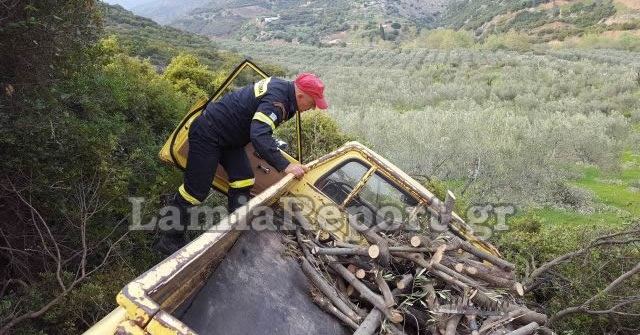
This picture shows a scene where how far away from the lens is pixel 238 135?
474 cm

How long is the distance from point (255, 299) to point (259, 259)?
0.47m

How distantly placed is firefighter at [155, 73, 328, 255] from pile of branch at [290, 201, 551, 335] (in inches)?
32.5

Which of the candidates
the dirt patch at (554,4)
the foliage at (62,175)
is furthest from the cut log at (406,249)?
the dirt patch at (554,4)

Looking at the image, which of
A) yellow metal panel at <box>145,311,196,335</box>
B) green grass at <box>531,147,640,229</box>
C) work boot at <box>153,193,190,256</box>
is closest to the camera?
yellow metal panel at <box>145,311,196,335</box>

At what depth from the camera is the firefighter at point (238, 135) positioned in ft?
14.3

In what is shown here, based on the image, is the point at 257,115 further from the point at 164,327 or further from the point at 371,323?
the point at 164,327

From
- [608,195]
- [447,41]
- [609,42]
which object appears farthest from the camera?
[447,41]

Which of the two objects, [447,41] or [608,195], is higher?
[608,195]

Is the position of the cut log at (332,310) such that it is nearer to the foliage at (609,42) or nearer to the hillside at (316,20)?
the foliage at (609,42)

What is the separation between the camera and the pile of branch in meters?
3.42

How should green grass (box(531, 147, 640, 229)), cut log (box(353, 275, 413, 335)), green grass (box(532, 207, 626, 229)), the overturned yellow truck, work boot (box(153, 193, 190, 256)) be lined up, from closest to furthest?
1. the overturned yellow truck
2. cut log (box(353, 275, 413, 335))
3. work boot (box(153, 193, 190, 256))
4. green grass (box(531, 147, 640, 229))
5. green grass (box(532, 207, 626, 229))

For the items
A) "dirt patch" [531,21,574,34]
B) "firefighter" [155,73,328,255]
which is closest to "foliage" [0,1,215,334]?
"firefighter" [155,73,328,255]

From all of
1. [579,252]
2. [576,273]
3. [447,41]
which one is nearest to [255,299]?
[579,252]

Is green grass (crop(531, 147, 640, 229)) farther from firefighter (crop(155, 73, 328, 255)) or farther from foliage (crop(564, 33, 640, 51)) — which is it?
foliage (crop(564, 33, 640, 51))
